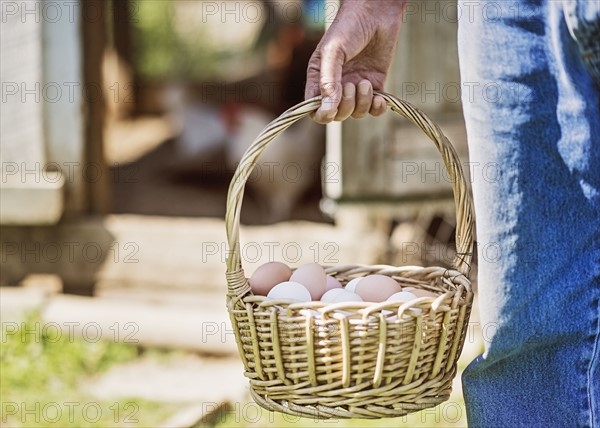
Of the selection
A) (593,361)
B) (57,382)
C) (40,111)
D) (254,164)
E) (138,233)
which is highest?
(254,164)

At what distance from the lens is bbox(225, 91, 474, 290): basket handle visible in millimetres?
1480

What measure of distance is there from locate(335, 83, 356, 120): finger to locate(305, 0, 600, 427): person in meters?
0.03

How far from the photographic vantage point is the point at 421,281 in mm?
1735

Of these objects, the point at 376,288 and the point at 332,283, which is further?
the point at 332,283

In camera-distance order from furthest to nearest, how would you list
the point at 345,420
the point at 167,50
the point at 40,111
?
the point at 167,50 → the point at 40,111 → the point at 345,420

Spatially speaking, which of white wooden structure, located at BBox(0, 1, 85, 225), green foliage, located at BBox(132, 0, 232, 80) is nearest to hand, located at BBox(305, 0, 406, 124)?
white wooden structure, located at BBox(0, 1, 85, 225)

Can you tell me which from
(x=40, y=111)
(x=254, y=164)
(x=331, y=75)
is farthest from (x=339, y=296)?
(x=40, y=111)

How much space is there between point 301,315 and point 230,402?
131 cm

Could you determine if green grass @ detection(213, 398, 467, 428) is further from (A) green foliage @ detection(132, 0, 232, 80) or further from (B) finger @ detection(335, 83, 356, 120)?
(A) green foliage @ detection(132, 0, 232, 80)

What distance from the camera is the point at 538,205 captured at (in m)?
1.46

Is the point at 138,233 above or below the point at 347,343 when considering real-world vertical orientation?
below

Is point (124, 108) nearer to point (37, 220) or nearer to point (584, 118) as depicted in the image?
point (37, 220)

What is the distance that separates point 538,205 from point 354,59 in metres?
0.50

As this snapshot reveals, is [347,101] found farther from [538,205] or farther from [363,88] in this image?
[538,205]
